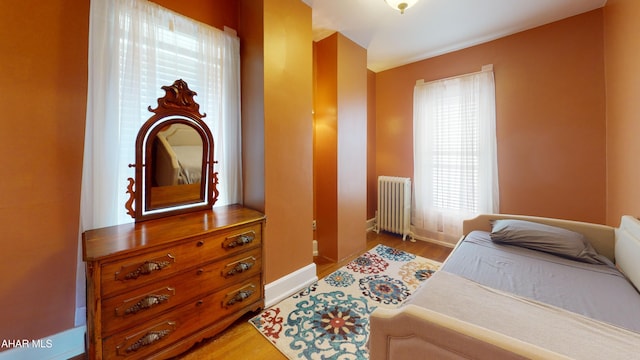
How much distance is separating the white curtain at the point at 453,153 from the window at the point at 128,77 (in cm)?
271

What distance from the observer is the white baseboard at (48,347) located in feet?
4.25

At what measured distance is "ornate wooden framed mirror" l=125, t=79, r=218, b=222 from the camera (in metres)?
1.60

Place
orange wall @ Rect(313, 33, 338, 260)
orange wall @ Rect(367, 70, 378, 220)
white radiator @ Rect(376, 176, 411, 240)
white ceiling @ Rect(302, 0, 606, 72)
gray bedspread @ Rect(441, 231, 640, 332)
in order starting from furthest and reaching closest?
1. orange wall @ Rect(367, 70, 378, 220)
2. white radiator @ Rect(376, 176, 411, 240)
3. orange wall @ Rect(313, 33, 338, 260)
4. white ceiling @ Rect(302, 0, 606, 72)
5. gray bedspread @ Rect(441, 231, 640, 332)

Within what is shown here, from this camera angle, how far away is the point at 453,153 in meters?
3.14

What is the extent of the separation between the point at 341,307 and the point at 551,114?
299cm

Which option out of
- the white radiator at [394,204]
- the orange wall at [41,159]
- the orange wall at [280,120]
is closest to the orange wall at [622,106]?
the white radiator at [394,204]

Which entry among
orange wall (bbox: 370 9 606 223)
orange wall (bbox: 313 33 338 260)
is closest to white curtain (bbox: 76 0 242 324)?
orange wall (bbox: 313 33 338 260)

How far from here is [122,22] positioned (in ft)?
4.93

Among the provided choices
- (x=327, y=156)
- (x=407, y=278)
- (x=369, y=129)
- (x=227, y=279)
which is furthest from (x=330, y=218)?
(x=369, y=129)

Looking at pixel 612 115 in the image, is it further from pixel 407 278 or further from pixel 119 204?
pixel 119 204

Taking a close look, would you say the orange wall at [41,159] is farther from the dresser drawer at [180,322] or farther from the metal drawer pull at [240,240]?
the metal drawer pull at [240,240]

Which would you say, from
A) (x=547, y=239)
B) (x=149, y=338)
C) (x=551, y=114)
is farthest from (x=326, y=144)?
(x=551, y=114)

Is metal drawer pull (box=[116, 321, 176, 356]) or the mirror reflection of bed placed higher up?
the mirror reflection of bed

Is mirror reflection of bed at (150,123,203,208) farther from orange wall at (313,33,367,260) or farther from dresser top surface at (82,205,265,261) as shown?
orange wall at (313,33,367,260)
